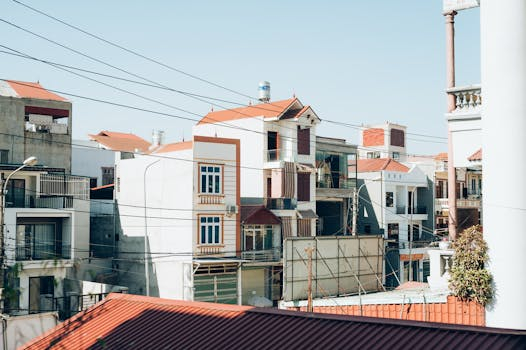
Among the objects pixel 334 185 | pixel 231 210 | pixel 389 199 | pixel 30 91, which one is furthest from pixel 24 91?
pixel 389 199

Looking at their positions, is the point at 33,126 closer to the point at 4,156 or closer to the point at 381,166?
the point at 4,156

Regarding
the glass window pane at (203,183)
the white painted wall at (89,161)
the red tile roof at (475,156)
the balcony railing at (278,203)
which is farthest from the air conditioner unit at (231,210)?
the red tile roof at (475,156)

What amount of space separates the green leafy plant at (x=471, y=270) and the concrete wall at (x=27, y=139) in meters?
32.9

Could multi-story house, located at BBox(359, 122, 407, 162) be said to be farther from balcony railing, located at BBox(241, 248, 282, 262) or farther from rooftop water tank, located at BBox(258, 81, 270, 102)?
balcony railing, located at BBox(241, 248, 282, 262)

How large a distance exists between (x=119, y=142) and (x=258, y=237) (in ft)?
80.7

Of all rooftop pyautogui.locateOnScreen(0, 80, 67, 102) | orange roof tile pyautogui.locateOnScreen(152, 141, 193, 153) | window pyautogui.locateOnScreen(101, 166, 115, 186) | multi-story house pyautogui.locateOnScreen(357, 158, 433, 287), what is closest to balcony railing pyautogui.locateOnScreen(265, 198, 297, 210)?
orange roof tile pyautogui.locateOnScreen(152, 141, 193, 153)

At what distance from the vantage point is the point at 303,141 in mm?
46406

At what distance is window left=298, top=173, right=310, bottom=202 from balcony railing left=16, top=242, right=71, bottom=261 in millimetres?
16618

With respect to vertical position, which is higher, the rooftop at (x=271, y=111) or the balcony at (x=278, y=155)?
the rooftop at (x=271, y=111)

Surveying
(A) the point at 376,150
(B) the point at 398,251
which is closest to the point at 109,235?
(B) the point at 398,251

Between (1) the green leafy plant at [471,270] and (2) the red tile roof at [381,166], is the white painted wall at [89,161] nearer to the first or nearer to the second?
(2) the red tile roof at [381,166]

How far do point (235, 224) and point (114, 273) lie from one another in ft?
29.2

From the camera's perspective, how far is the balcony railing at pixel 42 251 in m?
35.1

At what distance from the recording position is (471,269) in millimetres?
15633
